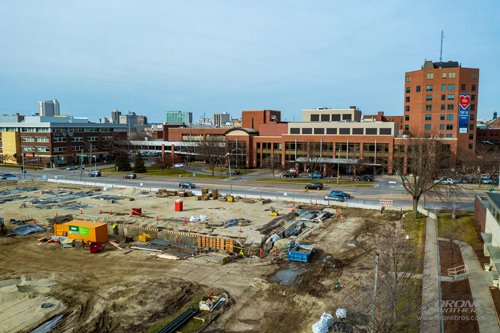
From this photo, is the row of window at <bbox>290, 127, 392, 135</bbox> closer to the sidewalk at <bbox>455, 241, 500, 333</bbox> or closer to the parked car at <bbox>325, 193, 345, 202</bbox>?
the parked car at <bbox>325, 193, 345, 202</bbox>

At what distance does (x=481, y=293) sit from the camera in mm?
26141

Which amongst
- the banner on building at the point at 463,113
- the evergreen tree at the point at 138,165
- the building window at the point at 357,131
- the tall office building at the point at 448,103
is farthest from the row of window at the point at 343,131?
the evergreen tree at the point at 138,165

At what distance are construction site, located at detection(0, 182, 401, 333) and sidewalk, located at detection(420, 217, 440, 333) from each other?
11.4ft

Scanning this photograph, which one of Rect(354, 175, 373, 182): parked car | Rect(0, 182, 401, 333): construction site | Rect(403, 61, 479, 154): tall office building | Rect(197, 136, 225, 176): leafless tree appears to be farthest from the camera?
Rect(197, 136, 225, 176): leafless tree

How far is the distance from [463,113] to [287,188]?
51.5 meters

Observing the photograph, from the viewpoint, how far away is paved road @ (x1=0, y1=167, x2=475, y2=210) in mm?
58750

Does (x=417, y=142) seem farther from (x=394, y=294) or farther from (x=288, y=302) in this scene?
(x=394, y=294)

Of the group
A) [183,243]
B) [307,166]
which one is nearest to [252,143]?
[307,166]

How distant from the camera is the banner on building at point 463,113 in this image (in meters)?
93.5

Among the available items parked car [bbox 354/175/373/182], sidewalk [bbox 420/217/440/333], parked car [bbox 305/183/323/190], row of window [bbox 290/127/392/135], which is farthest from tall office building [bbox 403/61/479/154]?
sidewalk [bbox 420/217/440/333]

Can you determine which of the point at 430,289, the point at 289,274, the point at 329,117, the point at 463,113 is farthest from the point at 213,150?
the point at 430,289

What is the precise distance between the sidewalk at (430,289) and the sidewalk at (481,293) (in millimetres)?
2201

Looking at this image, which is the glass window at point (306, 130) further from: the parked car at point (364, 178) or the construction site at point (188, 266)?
the construction site at point (188, 266)

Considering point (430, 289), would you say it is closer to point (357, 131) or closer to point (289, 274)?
point (289, 274)
